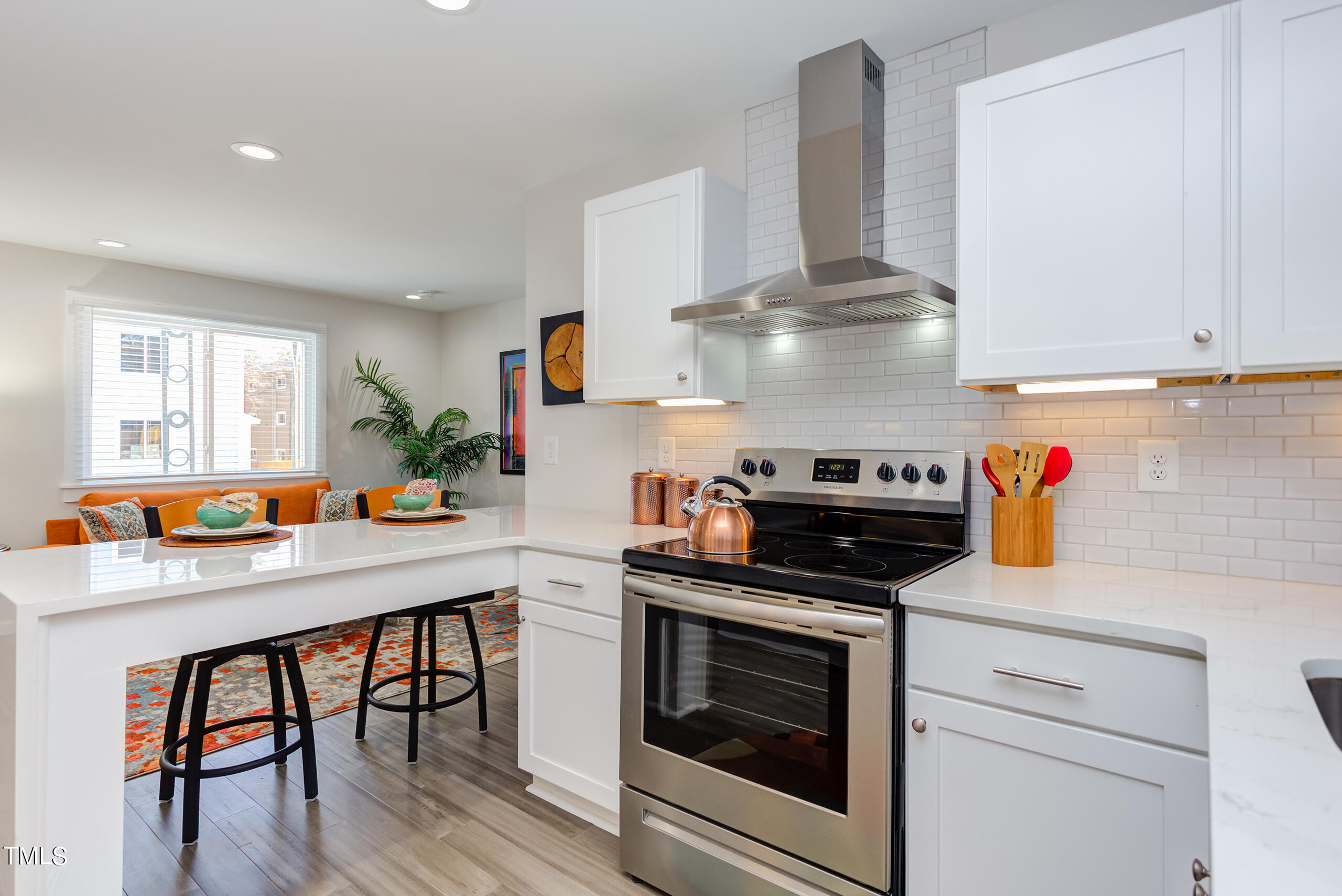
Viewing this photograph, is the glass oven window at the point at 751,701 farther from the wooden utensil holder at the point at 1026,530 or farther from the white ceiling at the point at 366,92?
the white ceiling at the point at 366,92

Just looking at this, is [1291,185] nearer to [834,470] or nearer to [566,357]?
[834,470]

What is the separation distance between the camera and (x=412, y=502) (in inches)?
101

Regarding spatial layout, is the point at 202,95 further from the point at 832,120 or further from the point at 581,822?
the point at 581,822

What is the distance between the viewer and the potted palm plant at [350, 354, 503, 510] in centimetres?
636

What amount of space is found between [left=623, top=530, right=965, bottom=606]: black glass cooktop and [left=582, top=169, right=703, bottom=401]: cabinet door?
2.04 ft

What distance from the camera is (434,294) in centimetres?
611

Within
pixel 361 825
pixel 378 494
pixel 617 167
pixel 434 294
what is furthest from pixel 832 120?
pixel 434 294

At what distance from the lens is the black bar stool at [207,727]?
2.04 m

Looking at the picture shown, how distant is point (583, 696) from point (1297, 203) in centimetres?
210

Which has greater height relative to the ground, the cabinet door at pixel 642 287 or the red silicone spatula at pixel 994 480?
the cabinet door at pixel 642 287

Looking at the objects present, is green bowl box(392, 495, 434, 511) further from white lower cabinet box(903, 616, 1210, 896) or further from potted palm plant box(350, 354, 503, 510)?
potted palm plant box(350, 354, 503, 510)

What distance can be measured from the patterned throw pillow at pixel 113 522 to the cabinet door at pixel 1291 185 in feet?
16.1

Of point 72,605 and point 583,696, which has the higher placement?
point 72,605

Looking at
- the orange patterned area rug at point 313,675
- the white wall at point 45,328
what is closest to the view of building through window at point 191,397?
the white wall at point 45,328
